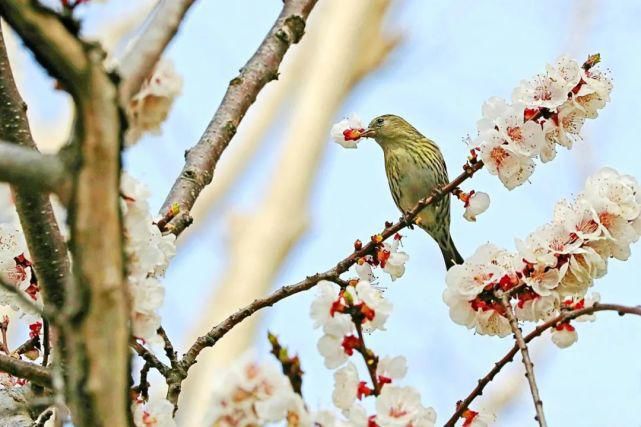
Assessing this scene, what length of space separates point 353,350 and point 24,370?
49 centimetres

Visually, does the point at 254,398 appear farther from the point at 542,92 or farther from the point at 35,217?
the point at 542,92

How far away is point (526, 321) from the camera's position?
6.07 ft

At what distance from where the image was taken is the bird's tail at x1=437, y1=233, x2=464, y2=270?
400 cm

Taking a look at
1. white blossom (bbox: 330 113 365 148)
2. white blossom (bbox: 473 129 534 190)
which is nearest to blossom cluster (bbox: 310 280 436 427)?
white blossom (bbox: 473 129 534 190)

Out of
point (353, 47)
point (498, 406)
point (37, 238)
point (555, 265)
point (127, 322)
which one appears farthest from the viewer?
point (498, 406)

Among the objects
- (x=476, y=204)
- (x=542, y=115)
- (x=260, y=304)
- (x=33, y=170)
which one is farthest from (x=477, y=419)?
(x=33, y=170)

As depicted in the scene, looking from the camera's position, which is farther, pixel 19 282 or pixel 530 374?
pixel 19 282

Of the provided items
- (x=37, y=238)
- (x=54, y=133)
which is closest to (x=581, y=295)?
(x=37, y=238)

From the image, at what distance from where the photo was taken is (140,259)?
1.42 meters

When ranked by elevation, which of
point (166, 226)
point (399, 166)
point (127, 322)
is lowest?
point (127, 322)

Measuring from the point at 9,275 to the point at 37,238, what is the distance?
12.1 inches

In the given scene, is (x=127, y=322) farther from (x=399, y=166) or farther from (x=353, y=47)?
(x=353, y=47)

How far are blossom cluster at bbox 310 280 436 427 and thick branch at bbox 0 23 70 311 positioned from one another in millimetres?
419

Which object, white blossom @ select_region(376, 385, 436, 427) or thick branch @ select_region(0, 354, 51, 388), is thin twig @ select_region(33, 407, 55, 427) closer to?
thick branch @ select_region(0, 354, 51, 388)
